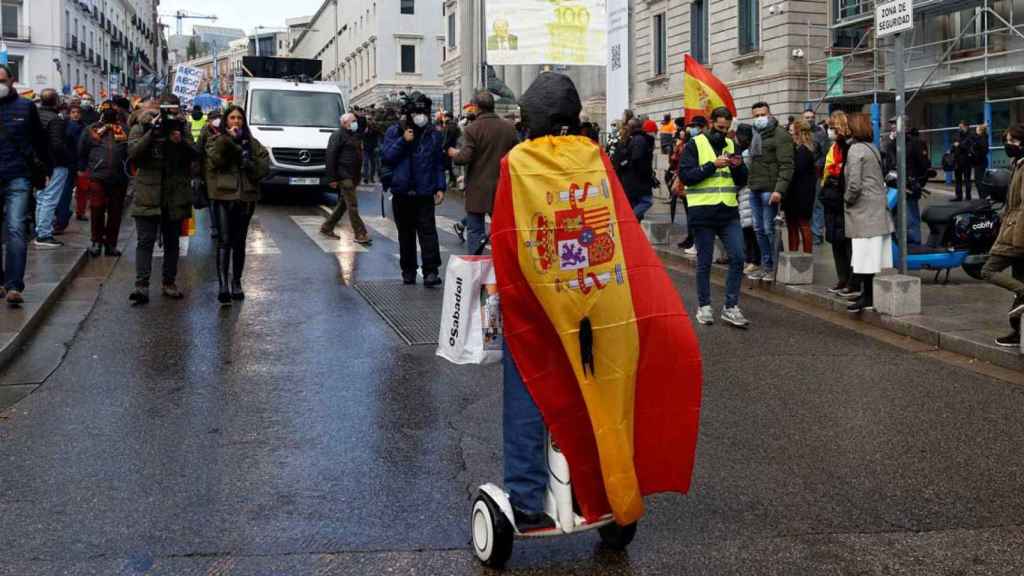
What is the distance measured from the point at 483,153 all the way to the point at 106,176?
191 inches

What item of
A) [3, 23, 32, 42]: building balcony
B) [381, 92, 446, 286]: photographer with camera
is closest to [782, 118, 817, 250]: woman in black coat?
[381, 92, 446, 286]: photographer with camera

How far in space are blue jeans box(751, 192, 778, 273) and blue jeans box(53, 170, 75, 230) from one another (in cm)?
880

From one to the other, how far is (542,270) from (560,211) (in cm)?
22

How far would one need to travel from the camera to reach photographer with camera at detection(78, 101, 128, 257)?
41.9ft

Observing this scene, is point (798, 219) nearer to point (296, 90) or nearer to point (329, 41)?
point (296, 90)

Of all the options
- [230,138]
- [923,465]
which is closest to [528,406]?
[923,465]

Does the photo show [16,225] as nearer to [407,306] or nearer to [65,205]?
[407,306]

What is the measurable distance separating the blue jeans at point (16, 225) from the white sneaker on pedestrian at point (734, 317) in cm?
618

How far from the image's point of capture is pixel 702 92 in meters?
12.5

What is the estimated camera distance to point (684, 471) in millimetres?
3979

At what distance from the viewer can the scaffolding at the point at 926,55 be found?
25734 millimetres

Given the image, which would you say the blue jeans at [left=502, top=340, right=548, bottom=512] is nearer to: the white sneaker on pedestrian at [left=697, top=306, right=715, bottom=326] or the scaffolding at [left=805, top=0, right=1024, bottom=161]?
the white sneaker on pedestrian at [left=697, top=306, right=715, bottom=326]

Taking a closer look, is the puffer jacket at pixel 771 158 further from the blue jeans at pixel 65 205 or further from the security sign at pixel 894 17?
the blue jeans at pixel 65 205

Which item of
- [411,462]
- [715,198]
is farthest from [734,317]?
[411,462]
